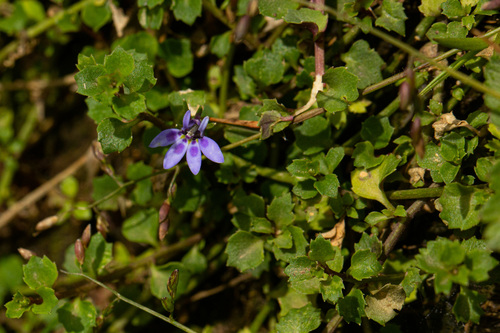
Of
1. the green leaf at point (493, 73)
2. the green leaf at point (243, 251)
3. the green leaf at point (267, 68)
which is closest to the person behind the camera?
the green leaf at point (493, 73)

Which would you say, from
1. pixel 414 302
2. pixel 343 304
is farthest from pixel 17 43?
pixel 414 302

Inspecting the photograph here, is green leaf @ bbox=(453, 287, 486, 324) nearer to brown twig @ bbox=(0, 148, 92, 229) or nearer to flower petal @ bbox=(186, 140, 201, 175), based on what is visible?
flower petal @ bbox=(186, 140, 201, 175)

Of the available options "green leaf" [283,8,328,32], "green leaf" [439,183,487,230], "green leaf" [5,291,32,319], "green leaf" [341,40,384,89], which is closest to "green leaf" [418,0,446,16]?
"green leaf" [341,40,384,89]

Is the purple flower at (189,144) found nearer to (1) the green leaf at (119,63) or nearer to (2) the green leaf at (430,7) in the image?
(1) the green leaf at (119,63)

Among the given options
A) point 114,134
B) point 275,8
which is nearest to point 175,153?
point 114,134

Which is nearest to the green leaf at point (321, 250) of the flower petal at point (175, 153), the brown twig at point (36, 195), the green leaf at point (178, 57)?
the flower petal at point (175, 153)

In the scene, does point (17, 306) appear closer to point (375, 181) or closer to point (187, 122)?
point (187, 122)
